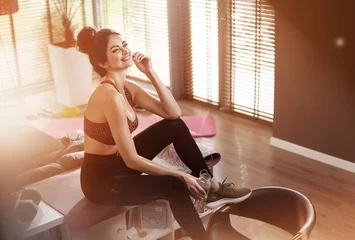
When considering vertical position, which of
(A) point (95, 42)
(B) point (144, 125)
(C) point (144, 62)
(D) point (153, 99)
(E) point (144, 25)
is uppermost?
(A) point (95, 42)

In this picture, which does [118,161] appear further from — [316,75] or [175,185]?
[316,75]

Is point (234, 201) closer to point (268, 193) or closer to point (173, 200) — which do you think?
point (268, 193)

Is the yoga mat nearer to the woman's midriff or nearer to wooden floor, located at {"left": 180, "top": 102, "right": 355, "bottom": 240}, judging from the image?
wooden floor, located at {"left": 180, "top": 102, "right": 355, "bottom": 240}

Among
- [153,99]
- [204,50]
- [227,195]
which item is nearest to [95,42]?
[153,99]

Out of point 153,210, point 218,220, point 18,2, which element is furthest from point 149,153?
point 18,2

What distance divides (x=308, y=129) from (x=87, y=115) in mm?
1791

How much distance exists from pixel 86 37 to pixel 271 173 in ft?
5.27

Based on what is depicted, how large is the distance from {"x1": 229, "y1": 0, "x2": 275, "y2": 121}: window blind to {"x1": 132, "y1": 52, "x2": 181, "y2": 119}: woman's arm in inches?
62.4

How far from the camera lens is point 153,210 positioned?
2396 mm

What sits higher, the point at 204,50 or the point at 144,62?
the point at 144,62

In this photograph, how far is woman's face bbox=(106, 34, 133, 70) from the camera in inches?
88.8

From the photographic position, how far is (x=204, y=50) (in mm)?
4496

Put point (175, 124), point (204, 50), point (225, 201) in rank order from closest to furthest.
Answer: point (225, 201)
point (175, 124)
point (204, 50)

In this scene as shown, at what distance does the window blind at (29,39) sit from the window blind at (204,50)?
1.25 m
